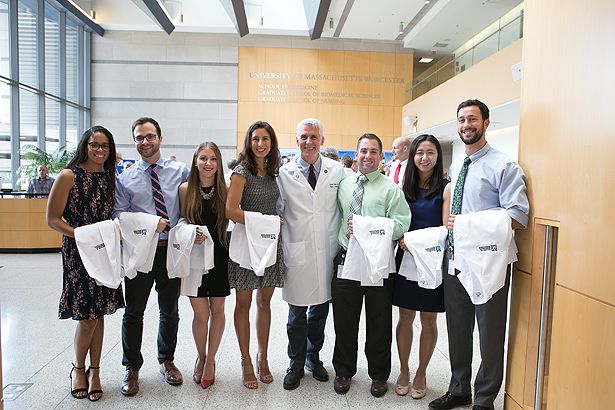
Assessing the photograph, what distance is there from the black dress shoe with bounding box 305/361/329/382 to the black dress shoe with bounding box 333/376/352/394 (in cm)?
15

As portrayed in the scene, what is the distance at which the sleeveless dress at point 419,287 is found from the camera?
9.96 feet

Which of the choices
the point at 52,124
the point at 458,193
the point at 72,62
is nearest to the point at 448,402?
the point at 458,193

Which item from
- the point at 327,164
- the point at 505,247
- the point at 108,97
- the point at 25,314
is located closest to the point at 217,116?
the point at 108,97

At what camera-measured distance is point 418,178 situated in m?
3.13

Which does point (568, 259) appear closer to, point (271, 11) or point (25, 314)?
point (25, 314)

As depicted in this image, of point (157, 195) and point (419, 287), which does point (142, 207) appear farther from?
point (419, 287)

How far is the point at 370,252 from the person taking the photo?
293 centimetres

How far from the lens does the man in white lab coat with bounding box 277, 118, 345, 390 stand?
3182 millimetres

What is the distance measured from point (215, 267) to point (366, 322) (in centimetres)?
115

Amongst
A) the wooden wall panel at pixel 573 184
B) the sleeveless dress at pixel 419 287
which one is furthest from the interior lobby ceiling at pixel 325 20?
the wooden wall panel at pixel 573 184

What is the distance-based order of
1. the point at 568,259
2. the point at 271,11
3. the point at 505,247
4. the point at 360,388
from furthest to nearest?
1. the point at 271,11
2. the point at 360,388
3. the point at 505,247
4. the point at 568,259

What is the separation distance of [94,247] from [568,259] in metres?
2.77

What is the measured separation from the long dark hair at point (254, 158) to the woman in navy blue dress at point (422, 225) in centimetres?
94

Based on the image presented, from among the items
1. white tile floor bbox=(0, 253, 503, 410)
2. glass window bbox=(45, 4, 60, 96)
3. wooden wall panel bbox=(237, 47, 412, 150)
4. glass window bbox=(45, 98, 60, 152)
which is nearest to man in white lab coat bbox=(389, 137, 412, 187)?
white tile floor bbox=(0, 253, 503, 410)
